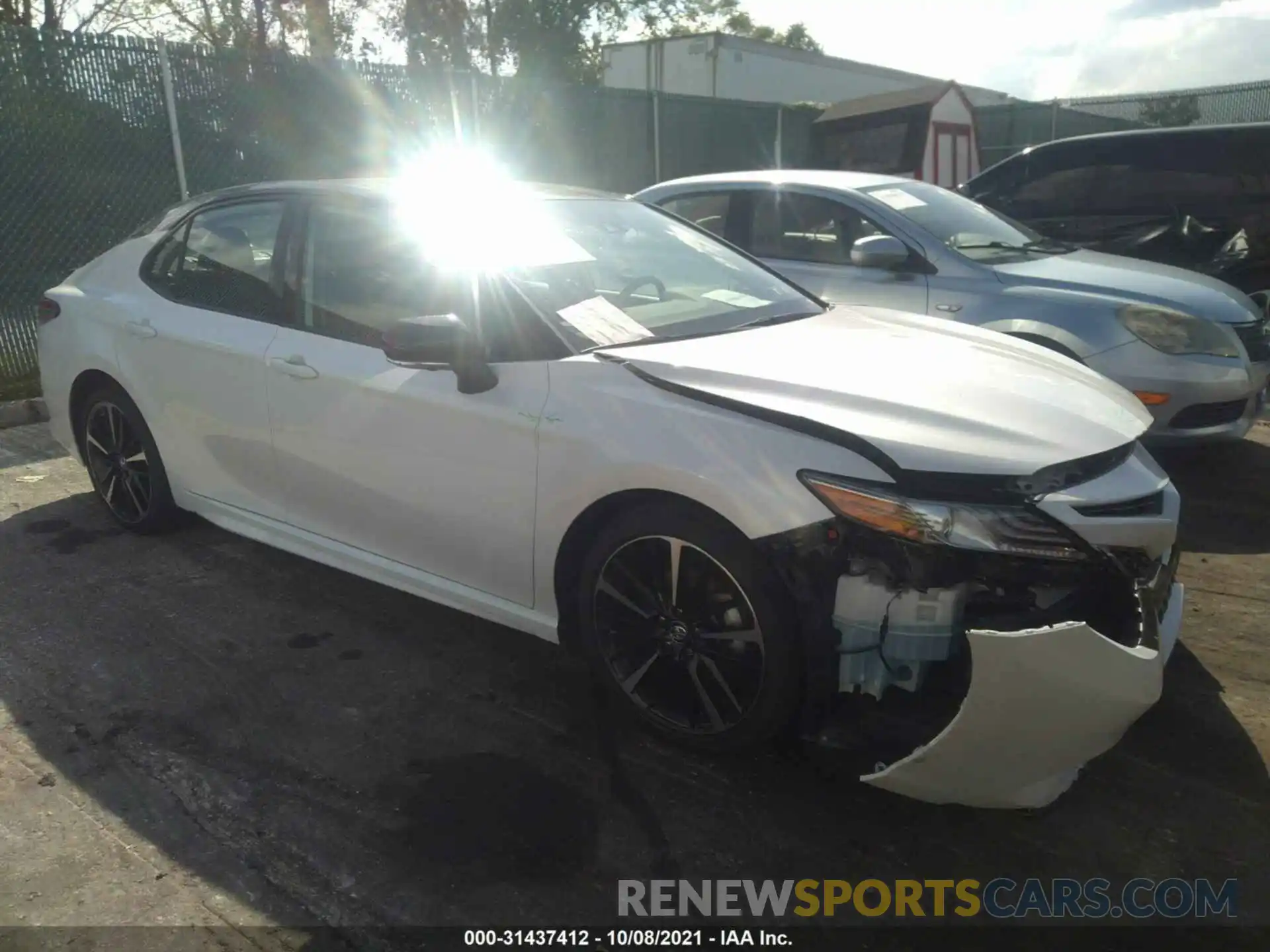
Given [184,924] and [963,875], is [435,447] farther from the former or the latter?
[963,875]

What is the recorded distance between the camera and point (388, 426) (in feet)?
10.7

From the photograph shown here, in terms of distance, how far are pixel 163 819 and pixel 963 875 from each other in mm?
2054

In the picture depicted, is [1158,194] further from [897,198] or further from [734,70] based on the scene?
[734,70]

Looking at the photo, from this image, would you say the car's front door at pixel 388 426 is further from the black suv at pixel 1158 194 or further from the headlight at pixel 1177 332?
the black suv at pixel 1158 194

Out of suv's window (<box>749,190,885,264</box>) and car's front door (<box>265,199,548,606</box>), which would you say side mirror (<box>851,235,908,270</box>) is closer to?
suv's window (<box>749,190,885,264</box>)

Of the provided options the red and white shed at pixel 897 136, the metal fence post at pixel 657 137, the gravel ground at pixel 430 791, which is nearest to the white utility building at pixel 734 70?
the red and white shed at pixel 897 136

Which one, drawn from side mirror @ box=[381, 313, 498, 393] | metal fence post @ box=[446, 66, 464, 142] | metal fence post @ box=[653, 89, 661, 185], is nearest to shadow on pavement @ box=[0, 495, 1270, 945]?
side mirror @ box=[381, 313, 498, 393]

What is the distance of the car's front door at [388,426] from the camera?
300 cm

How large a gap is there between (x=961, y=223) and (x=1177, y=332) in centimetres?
144

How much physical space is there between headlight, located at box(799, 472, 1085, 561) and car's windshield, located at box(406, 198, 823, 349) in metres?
1.03

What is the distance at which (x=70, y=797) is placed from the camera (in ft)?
8.94

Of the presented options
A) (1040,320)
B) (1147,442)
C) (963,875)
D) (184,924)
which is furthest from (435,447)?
(1147,442)

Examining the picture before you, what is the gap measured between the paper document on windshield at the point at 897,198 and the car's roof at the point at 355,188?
7.07 feet

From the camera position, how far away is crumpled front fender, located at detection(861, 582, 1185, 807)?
6.77 feet
